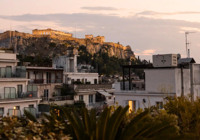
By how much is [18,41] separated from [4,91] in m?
107

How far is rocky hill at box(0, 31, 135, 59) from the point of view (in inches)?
4850

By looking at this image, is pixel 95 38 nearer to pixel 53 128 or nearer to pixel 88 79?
pixel 88 79

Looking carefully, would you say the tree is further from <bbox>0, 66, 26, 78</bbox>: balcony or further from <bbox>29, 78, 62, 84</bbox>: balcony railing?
<bbox>29, 78, 62, 84</bbox>: balcony railing

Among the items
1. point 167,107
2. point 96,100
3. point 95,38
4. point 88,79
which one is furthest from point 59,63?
point 95,38

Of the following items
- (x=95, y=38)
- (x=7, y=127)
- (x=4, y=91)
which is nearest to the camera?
(x=7, y=127)

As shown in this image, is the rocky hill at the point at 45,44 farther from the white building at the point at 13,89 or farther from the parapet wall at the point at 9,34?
the white building at the point at 13,89

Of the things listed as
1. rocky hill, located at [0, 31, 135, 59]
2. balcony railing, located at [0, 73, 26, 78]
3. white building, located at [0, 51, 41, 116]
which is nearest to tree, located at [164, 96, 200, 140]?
white building, located at [0, 51, 41, 116]

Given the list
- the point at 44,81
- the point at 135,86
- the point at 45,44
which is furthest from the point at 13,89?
the point at 45,44

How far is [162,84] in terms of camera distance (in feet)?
63.6

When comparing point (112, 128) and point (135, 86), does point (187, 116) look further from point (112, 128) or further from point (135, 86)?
point (135, 86)

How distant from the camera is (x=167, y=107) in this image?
10.7 meters

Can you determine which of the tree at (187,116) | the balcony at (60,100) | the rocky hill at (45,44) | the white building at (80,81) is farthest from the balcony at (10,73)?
the rocky hill at (45,44)

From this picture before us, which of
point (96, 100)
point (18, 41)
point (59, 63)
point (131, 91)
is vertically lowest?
point (96, 100)

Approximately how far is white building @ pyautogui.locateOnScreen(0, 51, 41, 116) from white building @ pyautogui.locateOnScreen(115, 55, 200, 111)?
9803 mm
